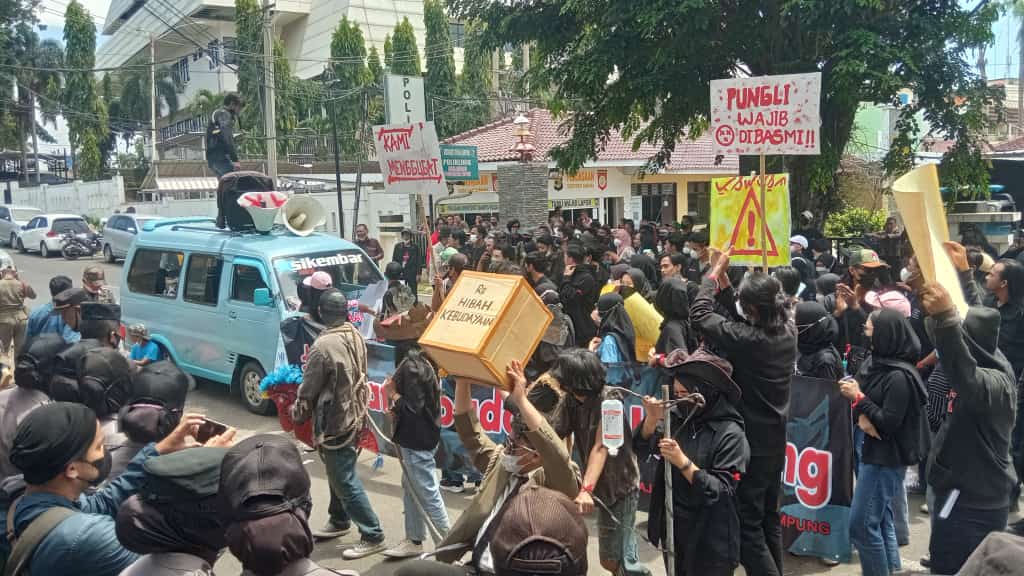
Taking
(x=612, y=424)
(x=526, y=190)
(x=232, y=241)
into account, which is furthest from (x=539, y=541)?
(x=526, y=190)

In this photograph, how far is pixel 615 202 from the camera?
28.0m

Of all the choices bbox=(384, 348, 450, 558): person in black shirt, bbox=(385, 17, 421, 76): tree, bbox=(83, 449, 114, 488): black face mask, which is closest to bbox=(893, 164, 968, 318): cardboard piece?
bbox=(384, 348, 450, 558): person in black shirt

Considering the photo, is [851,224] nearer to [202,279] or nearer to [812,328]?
[812,328]

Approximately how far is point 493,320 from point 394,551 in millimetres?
2432

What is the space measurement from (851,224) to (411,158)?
942 cm

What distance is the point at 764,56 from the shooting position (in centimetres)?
1487

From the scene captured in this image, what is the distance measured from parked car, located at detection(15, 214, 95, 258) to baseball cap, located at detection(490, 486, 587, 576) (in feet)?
97.2

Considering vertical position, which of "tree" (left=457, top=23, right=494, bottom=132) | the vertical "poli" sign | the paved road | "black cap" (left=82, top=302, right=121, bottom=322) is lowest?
the paved road

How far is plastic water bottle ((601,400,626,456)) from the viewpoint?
374cm

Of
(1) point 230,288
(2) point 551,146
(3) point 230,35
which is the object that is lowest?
(1) point 230,288

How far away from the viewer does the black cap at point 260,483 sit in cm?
234

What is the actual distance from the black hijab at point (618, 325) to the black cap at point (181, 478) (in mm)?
4179

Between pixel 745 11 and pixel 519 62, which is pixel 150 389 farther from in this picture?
pixel 519 62

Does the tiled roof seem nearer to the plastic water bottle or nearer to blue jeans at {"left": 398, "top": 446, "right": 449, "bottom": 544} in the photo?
blue jeans at {"left": 398, "top": 446, "right": 449, "bottom": 544}
